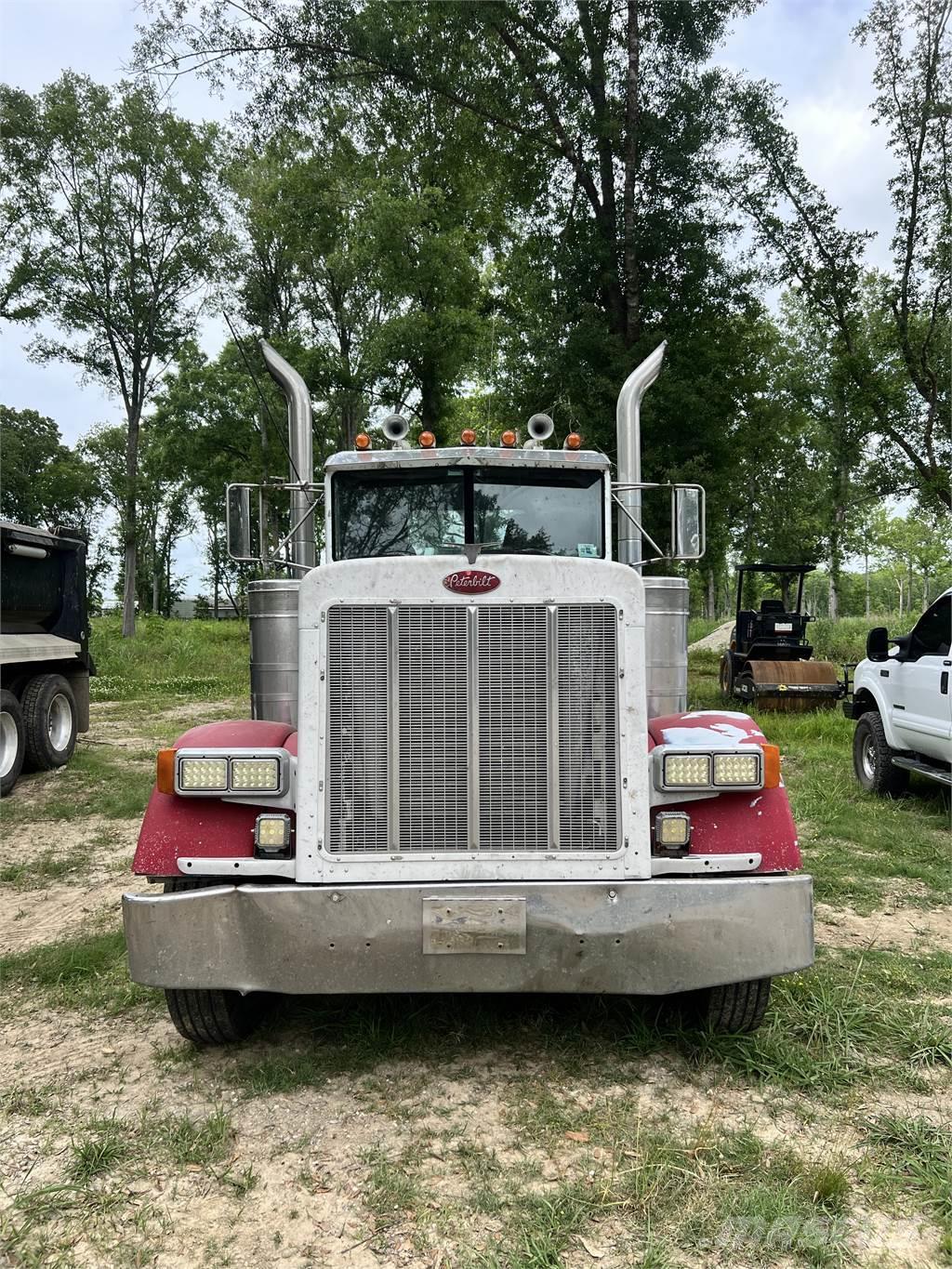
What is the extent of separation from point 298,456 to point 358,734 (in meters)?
2.60

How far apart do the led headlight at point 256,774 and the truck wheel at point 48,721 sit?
706 cm

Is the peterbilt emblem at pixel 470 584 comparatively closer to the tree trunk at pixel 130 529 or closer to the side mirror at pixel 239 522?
the side mirror at pixel 239 522

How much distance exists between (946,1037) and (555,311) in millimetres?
13768

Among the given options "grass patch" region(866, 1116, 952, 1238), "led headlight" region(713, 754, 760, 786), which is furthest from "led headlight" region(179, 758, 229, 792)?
"grass patch" region(866, 1116, 952, 1238)

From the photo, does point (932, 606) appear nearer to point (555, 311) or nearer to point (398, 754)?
point (398, 754)

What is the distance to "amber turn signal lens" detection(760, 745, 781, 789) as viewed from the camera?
3302 mm

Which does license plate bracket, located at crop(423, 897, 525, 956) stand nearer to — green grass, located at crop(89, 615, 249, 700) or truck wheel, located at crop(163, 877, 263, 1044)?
truck wheel, located at crop(163, 877, 263, 1044)

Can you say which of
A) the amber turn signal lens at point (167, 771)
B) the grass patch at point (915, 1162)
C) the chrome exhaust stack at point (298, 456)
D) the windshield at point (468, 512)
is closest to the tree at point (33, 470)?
the chrome exhaust stack at point (298, 456)

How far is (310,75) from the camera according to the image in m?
15.8

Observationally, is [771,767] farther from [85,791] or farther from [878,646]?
[85,791]

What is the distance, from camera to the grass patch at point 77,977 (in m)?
4.04

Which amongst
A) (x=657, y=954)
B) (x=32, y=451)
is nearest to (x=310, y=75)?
(x=657, y=954)

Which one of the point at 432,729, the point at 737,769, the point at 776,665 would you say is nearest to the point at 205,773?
the point at 432,729

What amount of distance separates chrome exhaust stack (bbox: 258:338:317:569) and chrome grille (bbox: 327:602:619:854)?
1.87 meters
